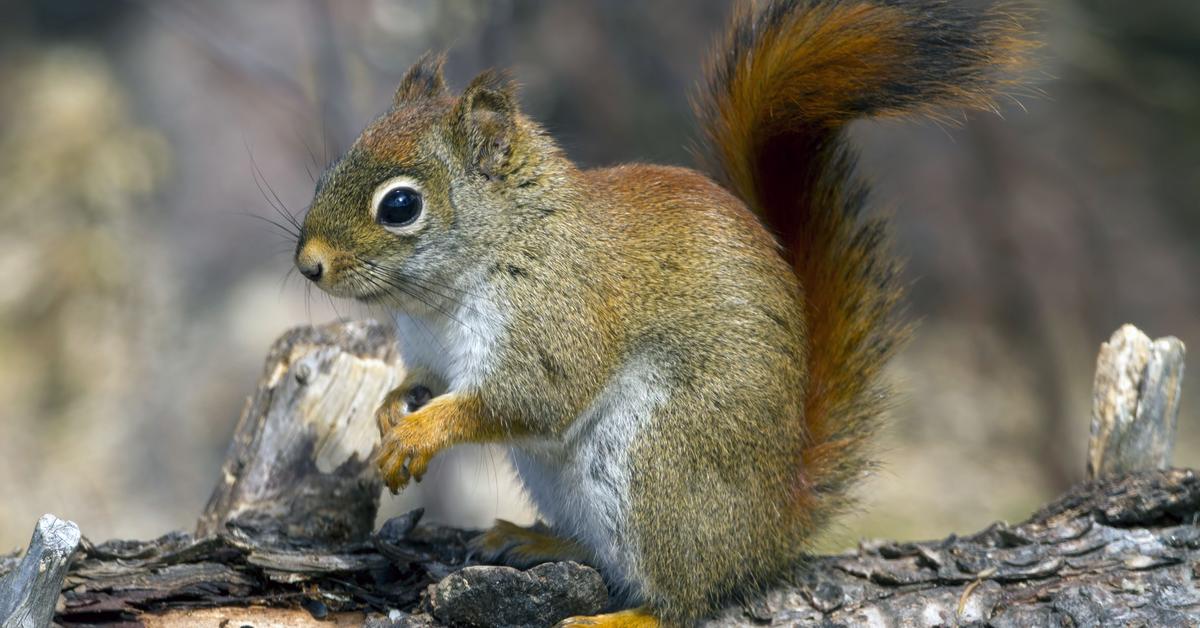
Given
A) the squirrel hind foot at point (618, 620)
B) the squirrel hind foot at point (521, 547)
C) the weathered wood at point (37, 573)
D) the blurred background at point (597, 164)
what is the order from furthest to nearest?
1. the blurred background at point (597, 164)
2. the squirrel hind foot at point (521, 547)
3. the squirrel hind foot at point (618, 620)
4. the weathered wood at point (37, 573)

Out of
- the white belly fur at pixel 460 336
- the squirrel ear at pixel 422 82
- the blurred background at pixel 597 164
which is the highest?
the blurred background at pixel 597 164

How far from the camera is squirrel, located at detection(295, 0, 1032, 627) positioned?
2426 mm

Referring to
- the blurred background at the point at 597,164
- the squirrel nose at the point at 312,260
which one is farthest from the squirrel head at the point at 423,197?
the blurred background at the point at 597,164

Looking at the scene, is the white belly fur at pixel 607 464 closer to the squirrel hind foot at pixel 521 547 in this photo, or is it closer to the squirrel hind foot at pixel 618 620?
the squirrel hind foot at pixel 618 620

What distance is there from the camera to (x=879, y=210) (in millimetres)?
2725

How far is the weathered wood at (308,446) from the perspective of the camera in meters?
2.82

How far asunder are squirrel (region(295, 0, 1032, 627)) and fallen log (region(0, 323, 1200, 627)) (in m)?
0.18

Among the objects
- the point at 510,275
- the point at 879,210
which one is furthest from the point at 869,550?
the point at 510,275

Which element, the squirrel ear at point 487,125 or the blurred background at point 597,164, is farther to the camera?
the blurred background at point 597,164

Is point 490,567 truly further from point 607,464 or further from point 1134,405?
point 1134,405

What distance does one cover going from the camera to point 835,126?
8.53 feet

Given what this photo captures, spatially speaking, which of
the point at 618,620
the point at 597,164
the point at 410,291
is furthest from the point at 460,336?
the point at 597,164

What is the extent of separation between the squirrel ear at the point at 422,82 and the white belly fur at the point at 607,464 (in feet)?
2.76

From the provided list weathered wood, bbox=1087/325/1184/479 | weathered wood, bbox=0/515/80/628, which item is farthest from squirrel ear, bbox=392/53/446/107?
weathered wood, bbox=1087/325/1184/479
